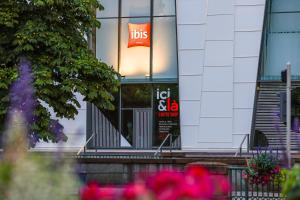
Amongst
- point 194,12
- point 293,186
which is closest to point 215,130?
point 194,12

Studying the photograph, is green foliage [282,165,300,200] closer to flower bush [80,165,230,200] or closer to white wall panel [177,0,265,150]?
flower bush [80,165,230,200]

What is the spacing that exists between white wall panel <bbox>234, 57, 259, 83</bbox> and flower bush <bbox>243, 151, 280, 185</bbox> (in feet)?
41.6

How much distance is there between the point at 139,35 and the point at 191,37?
2.39m

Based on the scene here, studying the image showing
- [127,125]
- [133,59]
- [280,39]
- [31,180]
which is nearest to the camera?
[31,180]

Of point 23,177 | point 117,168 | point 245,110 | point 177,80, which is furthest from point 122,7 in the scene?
point 23,177

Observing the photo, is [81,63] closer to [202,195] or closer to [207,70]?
[207,70]

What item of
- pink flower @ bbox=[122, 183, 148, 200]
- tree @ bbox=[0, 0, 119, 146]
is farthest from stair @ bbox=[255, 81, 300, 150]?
pink flower @ bbox=[122, 183, 148, 200]

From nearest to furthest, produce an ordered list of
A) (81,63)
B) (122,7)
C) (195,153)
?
(81,63), (195,153), (122,7)

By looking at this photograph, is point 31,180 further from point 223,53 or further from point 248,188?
point 223,53

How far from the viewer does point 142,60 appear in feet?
90.7

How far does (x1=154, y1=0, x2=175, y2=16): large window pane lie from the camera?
27.4 meters

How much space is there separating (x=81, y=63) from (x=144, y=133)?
11488 mm

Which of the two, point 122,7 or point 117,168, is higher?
point 122,7

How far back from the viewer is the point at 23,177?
3.48m
